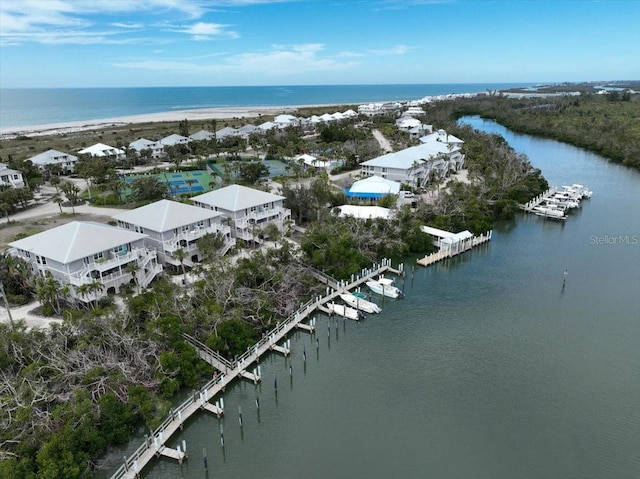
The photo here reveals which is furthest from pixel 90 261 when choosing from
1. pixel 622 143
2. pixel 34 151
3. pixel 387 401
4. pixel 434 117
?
pixel 434 117

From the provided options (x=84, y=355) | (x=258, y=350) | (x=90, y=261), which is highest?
(x=90, y=261)

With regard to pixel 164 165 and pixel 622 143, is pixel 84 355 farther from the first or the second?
pixel 622 143

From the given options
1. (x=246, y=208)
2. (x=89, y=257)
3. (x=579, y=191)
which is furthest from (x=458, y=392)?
(x=579, y=191)

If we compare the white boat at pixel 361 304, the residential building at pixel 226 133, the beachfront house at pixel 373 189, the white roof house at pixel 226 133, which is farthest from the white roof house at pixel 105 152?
the white boat at pixel 361 304

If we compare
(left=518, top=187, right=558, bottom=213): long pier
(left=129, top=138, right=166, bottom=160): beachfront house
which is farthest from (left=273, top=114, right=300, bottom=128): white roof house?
(left=518, top=187, right=558, bottom=213): long pier

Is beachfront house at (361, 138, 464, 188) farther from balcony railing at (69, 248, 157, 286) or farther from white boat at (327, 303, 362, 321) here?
balcony railing at (69, 248, 157, 286)
